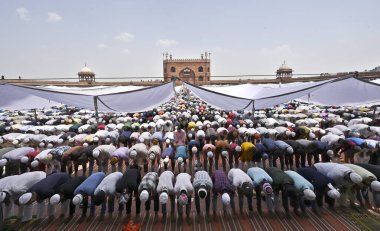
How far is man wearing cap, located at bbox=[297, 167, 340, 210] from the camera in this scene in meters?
4.25

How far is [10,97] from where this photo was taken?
7598 mm

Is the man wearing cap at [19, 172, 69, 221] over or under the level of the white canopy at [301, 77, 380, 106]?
under

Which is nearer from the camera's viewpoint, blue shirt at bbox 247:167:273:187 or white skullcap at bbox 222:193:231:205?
white skullcap at bbox 222:193:231:205

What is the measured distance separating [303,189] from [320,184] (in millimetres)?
439

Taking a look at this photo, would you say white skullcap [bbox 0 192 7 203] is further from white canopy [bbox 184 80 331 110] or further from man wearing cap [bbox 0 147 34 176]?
white canopy [bbox 184 80 331 110]

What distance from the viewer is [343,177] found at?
4.27 metres

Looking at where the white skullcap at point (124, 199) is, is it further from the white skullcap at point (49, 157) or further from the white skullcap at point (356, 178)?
the white skullcap at point (356, 178)

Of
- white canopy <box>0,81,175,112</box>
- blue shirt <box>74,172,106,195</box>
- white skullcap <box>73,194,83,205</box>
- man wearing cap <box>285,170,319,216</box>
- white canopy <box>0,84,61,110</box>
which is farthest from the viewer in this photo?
white canopy <box>0,84,61,110</box>

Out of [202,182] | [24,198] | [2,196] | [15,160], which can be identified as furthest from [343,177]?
[15,160]

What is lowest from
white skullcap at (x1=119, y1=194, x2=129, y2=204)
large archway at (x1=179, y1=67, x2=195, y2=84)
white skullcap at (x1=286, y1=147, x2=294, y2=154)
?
white skullcap at (x1=119, y1=194, x2=129, y2=204)

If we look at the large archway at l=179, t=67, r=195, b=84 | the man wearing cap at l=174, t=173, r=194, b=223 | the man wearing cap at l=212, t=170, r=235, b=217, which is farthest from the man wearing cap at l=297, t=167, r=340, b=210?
the large archway at l=179, t=67, r=195, b=84

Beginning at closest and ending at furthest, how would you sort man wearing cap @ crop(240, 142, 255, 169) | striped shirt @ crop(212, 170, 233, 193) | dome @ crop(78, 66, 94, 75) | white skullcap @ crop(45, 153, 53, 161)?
striped shirt @ crop(212, 170, 233, 193) < white skullcap @ crop(45, 153, 53, 161) < man wearing cap @ crop(240, 142, 255, 169) < dome @ crop(78, 66, 94, 75)

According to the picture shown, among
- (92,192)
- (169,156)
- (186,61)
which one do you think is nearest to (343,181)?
(169,156)

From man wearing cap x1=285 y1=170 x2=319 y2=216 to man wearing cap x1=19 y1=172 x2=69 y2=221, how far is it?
14.2 ft
